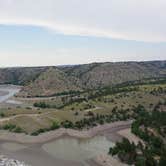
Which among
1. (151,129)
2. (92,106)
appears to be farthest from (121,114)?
(151,129)

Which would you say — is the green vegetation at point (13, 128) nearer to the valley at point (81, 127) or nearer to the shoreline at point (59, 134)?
the valley at point (81, 127)

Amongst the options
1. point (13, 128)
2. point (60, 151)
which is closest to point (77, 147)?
point (60, 151)

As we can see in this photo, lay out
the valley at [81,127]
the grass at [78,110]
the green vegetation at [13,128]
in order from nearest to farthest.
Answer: the valley at [81,127] < the green vegetation at [13,128] < the grass at [78,110]

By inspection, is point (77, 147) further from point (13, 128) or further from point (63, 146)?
point (13, 128)

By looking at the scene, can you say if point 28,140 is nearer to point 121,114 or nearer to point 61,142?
point 61,142

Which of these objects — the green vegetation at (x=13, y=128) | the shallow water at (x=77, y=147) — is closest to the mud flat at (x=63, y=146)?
the shallow water at (x=77, y=147)

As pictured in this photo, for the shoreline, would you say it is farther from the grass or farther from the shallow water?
the grass
